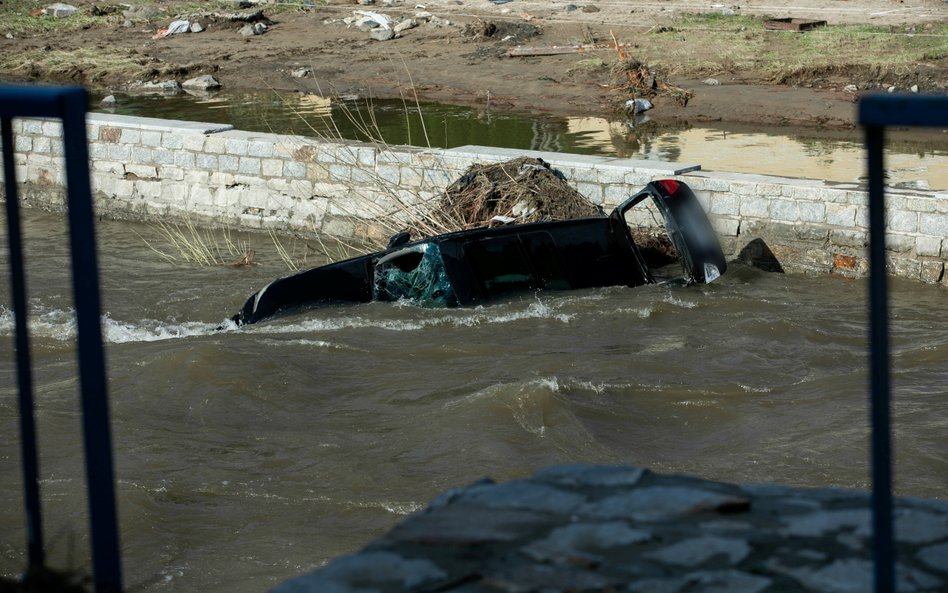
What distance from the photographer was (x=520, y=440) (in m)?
7.77

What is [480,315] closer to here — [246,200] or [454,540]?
[246,200]

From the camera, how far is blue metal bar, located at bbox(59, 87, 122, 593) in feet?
8.15

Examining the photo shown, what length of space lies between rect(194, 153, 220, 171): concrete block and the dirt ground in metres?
6.90

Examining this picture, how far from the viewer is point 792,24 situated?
945 inches

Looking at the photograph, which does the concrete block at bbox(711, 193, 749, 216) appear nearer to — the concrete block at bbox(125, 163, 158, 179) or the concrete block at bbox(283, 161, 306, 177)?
the concrete block at bbox(283, 161, 306, 177)

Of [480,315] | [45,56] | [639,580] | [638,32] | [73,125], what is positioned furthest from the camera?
[45,56]

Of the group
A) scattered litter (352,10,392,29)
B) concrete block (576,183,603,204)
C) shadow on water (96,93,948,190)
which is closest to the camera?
concrete block (576,183,603,204)

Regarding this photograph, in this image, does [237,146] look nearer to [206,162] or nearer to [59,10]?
[206,162]

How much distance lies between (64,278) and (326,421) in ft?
18.6

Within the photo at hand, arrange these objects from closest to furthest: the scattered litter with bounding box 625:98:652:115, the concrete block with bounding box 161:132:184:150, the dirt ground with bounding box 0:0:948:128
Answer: the concrete block with bounding box 161:132:184:150, the dirt ground with bounding box 0:0:948:128, the scattered litter with bounding box 625:98:652:115

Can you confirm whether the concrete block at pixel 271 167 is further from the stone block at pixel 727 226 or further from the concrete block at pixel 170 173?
the stone block at pixel 727 226

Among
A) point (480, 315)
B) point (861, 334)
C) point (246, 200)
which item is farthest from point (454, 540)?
point (246, 200)

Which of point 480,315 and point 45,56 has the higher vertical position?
point 45,56

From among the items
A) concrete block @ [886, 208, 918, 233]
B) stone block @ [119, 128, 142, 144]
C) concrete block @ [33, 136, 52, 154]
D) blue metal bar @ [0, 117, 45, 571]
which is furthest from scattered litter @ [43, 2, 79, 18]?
blue metal bar @ [0, 117, 45, 571]
